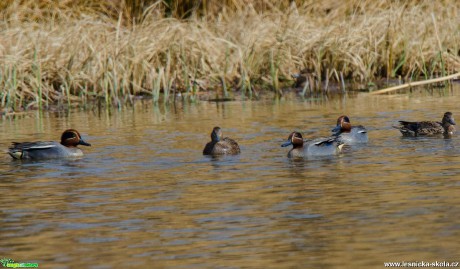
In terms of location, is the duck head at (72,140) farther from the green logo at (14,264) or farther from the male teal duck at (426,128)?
the green logo at (14,264)

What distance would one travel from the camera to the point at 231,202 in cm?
923

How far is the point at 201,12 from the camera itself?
85.4 feet

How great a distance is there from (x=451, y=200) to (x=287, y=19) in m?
14.6

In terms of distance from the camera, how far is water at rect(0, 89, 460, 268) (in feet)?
23.8

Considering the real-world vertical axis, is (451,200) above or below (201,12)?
below

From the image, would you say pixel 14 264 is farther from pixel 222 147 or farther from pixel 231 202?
pixel 222 147

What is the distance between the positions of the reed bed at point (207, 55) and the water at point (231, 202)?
3.92 metres

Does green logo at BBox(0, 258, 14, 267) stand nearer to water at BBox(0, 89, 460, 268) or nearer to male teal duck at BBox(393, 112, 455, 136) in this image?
water at BBox(0, 89, 460, 268)

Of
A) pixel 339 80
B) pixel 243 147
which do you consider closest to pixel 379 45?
pixel 339 80

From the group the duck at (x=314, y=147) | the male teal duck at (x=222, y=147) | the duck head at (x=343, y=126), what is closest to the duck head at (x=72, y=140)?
the male teal duck at (x=222, y=147)

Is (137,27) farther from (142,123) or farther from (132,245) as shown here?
(132,245)

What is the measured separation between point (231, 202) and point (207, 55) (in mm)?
12139

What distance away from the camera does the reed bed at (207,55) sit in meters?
19.7

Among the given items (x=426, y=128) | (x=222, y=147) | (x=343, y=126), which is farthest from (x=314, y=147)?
(x=426, y=128)
